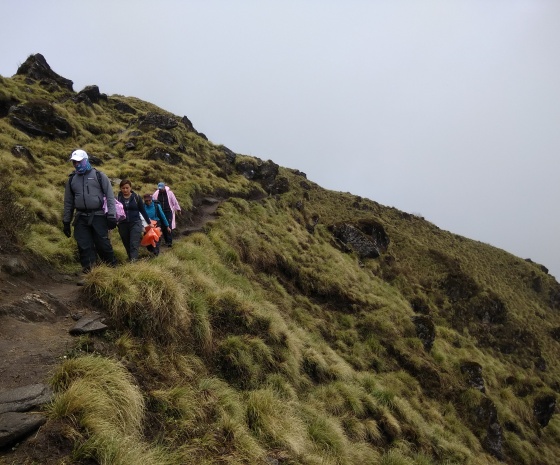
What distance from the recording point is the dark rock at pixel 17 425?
3.94 m

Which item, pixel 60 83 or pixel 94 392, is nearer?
pixel 94 392

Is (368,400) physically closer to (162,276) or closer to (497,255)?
(162,276)

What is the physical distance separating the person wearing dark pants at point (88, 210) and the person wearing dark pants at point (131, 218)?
1.62 m

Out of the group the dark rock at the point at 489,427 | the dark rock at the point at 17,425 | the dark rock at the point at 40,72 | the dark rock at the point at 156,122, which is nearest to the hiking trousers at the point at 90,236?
the dark rock at the point at 17,425

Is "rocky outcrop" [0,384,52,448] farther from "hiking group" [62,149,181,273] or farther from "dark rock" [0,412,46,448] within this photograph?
"hiking group" [62,149,181,273]

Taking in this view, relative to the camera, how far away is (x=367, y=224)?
37188 mm

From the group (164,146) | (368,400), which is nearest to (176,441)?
(368,400)

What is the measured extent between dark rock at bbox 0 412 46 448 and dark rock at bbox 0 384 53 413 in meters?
0.13

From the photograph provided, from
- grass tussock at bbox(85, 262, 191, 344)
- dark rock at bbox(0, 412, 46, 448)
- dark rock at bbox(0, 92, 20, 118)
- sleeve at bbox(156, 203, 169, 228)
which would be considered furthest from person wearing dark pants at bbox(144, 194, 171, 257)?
dark rock at bbox(0, 92, 20, 118)

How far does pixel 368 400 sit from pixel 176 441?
7.71 meters

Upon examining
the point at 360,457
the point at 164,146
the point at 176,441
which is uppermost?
the point at 164,146

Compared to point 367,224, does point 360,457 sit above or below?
below

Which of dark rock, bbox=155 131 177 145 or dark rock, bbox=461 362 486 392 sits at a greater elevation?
dark rock, bbox=155 131 177 145

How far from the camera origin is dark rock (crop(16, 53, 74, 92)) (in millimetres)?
38812
